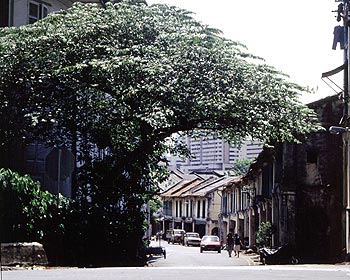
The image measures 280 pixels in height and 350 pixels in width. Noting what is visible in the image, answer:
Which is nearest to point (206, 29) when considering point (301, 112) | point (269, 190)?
point (301, 112)

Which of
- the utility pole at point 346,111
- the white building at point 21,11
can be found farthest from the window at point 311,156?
the white building at point 21,11

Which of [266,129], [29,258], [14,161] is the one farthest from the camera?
[14,161]

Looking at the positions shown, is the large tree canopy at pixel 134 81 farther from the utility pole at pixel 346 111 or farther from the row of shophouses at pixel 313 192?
the row of shophouses at pixel 313 192

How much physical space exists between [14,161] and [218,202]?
59592 mm

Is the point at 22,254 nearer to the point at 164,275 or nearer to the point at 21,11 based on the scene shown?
the point at 164,275

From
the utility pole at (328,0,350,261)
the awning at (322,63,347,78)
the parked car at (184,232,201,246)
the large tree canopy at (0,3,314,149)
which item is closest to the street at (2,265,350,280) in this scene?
the large tree canopy at (0,3,314,149)

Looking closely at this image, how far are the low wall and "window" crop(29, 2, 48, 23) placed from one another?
13.1 m

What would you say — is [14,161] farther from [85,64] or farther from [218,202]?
[218,202]

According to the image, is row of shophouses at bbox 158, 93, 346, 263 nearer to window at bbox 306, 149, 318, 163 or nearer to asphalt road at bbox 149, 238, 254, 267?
window at bbox 306, 149, 318, 163

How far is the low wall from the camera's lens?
17.1m

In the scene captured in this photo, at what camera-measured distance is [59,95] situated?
965 inches

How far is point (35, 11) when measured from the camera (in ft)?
94.4

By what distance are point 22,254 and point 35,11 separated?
1390 cm

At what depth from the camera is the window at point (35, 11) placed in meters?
28.6
